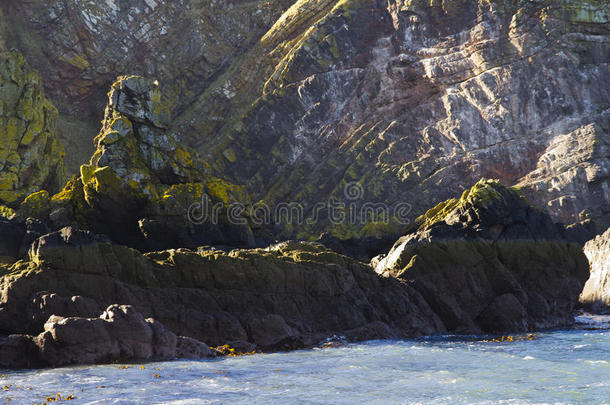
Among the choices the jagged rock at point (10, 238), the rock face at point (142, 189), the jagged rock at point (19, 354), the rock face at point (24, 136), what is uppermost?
the rock face at point (24, 136)

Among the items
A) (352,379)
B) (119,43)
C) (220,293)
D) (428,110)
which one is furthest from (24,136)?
(352,379)

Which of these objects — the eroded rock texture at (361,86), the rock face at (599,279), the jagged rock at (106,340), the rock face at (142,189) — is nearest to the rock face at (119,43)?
the eroded rock texture at (361,86)

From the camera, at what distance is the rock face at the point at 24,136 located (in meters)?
64.3

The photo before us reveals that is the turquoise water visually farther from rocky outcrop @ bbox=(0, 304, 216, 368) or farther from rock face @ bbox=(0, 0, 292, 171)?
rock face @ bbox=(0, 0, 292, 171)

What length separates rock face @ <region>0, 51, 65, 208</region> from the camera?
64.3 m

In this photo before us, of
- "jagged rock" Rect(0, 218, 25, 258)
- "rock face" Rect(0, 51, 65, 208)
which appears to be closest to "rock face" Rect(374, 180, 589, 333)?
"jagged rock" Rect(0, 218, 25, 258)

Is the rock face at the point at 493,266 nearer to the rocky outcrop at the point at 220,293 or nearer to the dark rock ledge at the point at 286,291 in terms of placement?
the dark rock ledge at the point at 286,291

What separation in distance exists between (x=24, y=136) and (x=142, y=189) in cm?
1871

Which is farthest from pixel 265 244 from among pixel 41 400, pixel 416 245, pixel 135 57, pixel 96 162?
pixel 135 57

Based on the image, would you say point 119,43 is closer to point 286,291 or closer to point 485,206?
point 485,206

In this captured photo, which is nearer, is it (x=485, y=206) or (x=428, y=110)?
(x=485, y=206)

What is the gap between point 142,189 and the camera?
5453cm

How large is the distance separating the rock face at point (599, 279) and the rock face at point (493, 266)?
918 centimetres

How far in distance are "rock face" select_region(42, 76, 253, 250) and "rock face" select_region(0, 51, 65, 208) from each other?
9373mm
